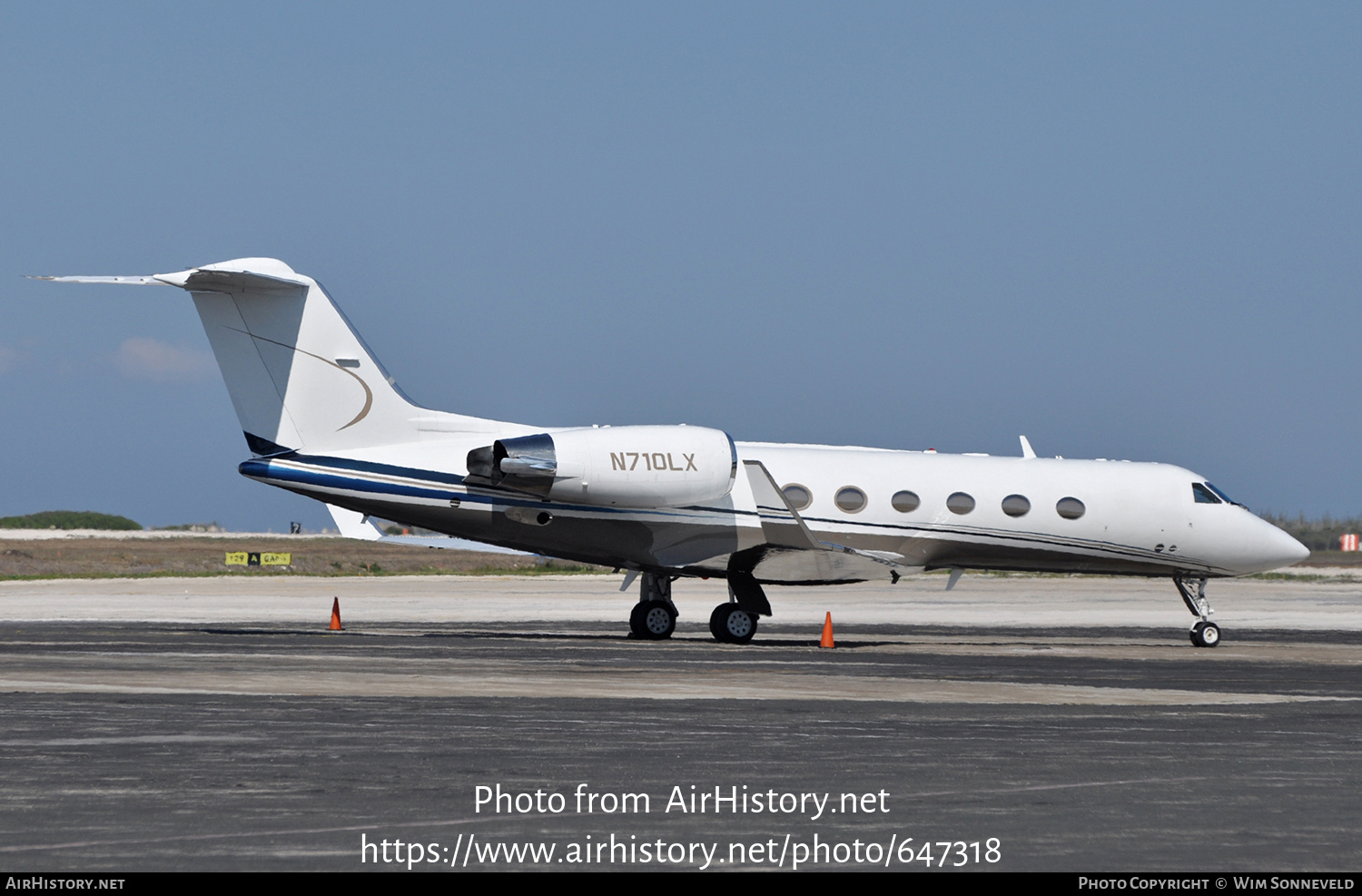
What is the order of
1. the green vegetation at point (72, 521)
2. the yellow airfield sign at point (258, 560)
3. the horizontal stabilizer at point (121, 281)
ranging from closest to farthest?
the horizontal stabilizer at point (121, 281)
the yellow airfield sign at point (258, 560)
the green vegetation at point (72, 521)

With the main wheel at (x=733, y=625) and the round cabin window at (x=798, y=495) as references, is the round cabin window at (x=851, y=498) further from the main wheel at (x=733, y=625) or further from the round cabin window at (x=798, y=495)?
the main wheel at (x=733, y=625)

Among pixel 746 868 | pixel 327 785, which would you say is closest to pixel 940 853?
pixel 746 868

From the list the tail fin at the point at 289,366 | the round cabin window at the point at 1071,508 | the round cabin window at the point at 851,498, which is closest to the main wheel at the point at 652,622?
the round cabin window at the point at 851,498

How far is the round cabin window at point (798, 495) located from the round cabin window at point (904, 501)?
5.02ft

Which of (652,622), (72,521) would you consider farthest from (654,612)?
(72,521)

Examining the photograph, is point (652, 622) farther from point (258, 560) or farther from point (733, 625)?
point (258, 560)

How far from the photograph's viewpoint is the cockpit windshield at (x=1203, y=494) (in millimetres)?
29812

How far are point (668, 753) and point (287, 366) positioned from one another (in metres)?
15.7

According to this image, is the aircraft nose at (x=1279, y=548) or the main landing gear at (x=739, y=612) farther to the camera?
the aircraft nose at (x=1279, y=548)

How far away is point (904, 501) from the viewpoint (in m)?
28.0

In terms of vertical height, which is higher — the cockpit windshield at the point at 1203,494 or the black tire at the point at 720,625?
the cockpit windshield at the point at 1203,494

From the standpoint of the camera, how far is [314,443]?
85.2 ft

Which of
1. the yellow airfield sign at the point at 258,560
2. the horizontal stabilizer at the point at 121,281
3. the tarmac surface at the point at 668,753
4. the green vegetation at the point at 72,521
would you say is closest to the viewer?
the tarmac surface at the point at 668,753

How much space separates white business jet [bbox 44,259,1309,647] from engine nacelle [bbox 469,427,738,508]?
0.09 ft
